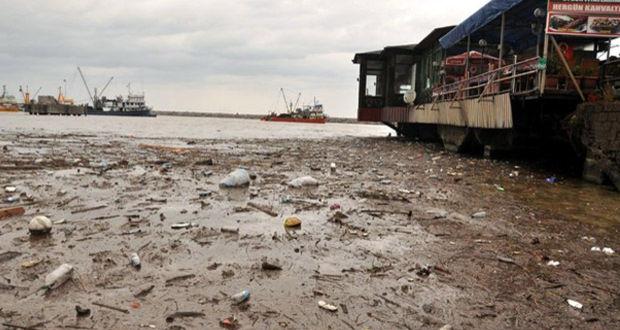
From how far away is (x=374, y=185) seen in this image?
276 inches

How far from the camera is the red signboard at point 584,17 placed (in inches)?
308

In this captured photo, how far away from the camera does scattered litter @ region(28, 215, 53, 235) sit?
372 centimetres

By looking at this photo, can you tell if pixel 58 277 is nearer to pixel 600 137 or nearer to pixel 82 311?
pixel 82 311

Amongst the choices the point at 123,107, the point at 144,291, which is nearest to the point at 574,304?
the point at 144,291

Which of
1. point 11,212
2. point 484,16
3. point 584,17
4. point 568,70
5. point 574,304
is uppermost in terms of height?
point 484,16

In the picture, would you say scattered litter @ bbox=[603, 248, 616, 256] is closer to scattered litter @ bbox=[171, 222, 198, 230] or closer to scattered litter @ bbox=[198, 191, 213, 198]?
scattered litter @ bbox=[171, 222, 198, 230]

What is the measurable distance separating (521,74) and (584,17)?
4.46 ft

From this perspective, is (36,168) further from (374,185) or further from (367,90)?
(367,90)

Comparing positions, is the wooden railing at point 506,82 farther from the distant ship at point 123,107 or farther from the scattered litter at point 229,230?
the distant ship at point 123,107

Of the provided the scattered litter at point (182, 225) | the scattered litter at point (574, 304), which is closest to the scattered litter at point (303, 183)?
the scattered litter at point (182, 225)

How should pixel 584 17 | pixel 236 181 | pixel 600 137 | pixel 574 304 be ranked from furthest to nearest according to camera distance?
1. pixel 584 17
2. pixel 600 137
3. pixel 236 181
4. pixel 574 304

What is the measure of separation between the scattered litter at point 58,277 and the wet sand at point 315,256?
5 centimetres

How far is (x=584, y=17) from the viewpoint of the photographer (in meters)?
7.89

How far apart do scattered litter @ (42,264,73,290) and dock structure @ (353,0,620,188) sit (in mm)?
7371
